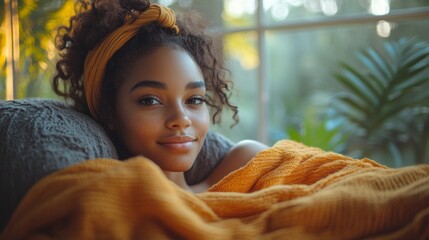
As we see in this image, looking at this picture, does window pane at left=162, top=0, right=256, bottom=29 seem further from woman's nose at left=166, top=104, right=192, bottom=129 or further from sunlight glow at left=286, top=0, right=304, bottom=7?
woman's nose at left=166, top=104, right=192, bottom=129

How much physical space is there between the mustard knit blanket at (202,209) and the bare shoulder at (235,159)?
59cm

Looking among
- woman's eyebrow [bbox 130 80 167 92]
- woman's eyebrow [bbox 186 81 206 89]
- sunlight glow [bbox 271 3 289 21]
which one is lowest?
woman's eyebrow [bbox 186 81 206 89]

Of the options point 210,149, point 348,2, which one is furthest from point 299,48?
point 210,149

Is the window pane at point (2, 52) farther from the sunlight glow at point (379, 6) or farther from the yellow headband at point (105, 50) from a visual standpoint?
the sunlight glow at point (379, 6)

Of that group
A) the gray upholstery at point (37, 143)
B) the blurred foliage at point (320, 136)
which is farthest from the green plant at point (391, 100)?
the gray upholstery at point (37, 143)

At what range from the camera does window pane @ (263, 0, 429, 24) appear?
2717 mm

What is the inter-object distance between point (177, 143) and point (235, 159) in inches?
13.8

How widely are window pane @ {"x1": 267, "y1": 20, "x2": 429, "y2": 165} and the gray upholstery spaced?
6.57 feet

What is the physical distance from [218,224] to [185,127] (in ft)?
1.62

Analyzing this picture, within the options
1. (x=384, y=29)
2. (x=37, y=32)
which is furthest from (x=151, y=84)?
(x=384, y=29)

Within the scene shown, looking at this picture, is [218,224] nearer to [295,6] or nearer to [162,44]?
[162,44]

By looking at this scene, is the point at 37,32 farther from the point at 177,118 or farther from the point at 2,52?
the point at 177,118

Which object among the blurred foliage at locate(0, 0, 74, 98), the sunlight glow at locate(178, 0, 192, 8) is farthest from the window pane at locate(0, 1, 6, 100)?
the sunlight glow at locate(178, 0, 192, 8)

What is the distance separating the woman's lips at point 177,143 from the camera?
1306 millimetres
